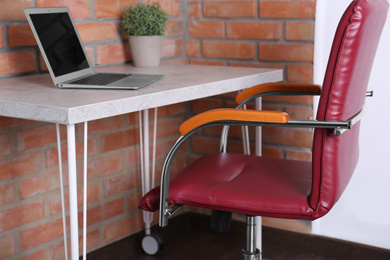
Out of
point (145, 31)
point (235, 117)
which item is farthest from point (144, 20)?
point (235, 117)

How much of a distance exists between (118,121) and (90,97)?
82cm

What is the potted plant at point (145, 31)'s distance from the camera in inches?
87.7

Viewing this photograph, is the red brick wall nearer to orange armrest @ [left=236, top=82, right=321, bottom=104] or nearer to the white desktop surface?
the white desktop surface

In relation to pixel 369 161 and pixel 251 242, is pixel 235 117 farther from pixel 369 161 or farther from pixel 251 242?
pixel 369 161

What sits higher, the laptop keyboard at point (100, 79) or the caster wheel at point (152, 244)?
the laptop keyboard at point (100, 79)

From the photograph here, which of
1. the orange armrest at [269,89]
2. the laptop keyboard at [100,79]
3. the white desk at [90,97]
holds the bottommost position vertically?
the orange armrest at [269,89]

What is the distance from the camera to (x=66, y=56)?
184 centimetres

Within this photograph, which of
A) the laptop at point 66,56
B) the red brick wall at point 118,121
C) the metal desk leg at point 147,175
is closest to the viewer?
the laptop at point 66,56

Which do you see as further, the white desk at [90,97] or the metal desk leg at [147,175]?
the metal desk leg at [147,175]

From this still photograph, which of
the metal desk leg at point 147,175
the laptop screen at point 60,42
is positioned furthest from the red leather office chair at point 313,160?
the metal desk leg at point 147,175

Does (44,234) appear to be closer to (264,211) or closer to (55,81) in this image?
(55,81)

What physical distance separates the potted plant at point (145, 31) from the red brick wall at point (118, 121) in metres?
0.09

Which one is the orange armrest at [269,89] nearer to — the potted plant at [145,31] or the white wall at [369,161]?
the white wall at [369,161]

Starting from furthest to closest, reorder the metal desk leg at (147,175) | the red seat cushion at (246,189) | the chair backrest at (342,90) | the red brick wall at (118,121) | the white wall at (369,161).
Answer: the metal desk leg at (147,175), the white wall at (369,161), the red brick wall at (118,121), the red seat cushion at (246,189), the chair backrest at (342,90)
